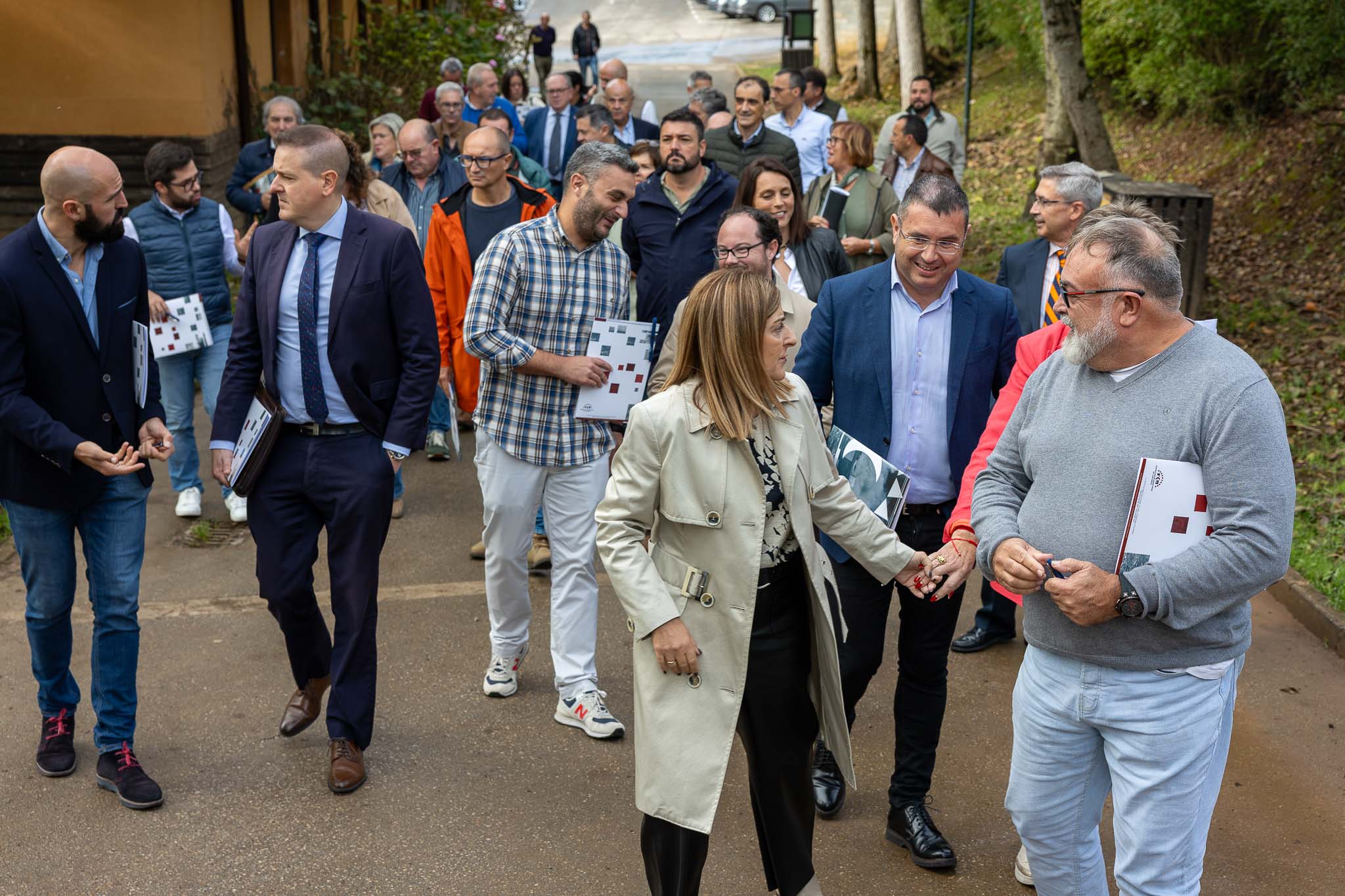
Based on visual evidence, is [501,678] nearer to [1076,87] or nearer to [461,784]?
[461,784]

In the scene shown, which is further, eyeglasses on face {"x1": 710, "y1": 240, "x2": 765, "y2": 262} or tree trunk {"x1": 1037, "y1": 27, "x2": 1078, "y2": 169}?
tree trunk {"x1": 1037, "y1": 27, "x2": 1078, "y2": 169}

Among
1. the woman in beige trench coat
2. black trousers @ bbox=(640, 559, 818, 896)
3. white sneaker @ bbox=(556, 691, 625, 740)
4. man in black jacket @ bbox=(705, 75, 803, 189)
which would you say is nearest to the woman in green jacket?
man in black jacket @ bbox=(705, 75, 803, 189)

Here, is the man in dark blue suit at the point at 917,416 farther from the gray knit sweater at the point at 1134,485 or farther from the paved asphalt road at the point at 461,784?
the gray knit sweater at the point at 1134,485

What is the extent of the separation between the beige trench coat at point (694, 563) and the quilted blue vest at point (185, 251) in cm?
463

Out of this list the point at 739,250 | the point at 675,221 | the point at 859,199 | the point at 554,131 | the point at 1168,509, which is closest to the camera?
the point at 1168,509

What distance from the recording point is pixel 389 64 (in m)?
20.3

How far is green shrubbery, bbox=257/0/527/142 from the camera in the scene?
58.7 ft

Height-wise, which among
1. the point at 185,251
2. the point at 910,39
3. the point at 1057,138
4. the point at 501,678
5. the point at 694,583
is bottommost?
the point at 501,678

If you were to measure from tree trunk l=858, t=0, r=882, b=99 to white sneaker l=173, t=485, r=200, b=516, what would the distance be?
22.4m

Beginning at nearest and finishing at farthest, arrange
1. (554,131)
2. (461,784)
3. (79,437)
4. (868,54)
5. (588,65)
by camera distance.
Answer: (79,437) → (461,784) → (554,131) → (868,54) → (588,65)

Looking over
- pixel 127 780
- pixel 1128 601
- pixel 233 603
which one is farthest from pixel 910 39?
pixel 1128 601

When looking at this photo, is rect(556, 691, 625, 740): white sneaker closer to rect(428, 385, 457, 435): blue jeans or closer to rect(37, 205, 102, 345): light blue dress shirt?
rect(37, 205, 102, 345): light blue dress shirt

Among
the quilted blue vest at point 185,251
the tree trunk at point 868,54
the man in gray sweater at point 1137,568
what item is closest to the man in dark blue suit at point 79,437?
the quilted blue vest at point 185,251

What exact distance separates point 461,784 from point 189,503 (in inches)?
142
